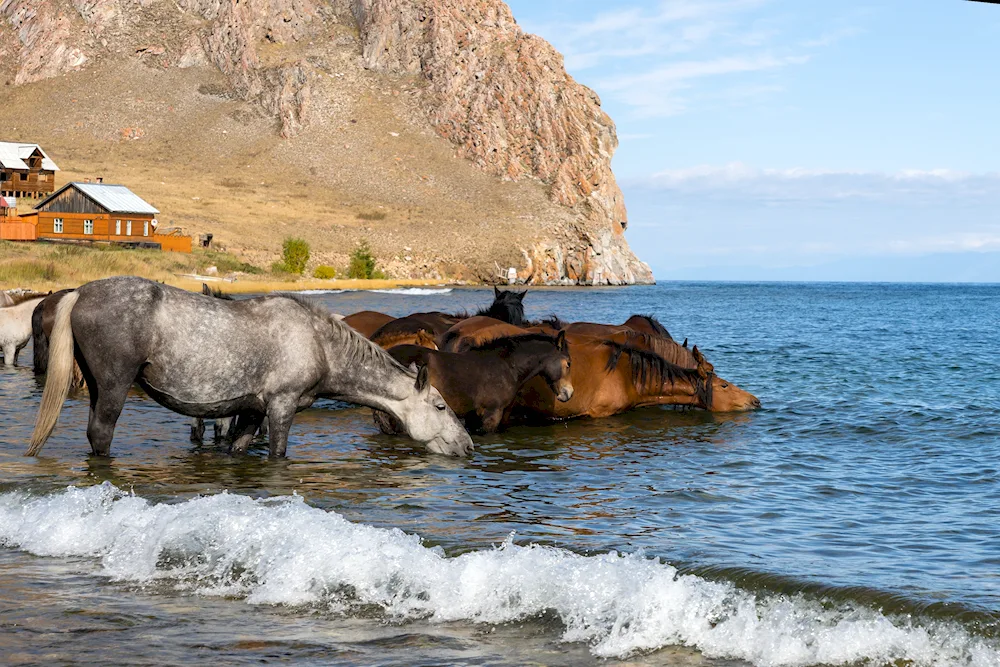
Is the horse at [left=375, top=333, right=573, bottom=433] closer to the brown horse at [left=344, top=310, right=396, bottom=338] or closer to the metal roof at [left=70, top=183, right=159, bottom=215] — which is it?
the brown horse at [left=344, top=310, right=396, bottom=338]

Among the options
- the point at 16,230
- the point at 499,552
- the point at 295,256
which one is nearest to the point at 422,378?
the point at 499,552

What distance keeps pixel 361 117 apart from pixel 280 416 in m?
164

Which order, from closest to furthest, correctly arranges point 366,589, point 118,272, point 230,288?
point 366,589
point 118,272
point 230,288

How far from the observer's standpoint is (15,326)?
71.3 ft

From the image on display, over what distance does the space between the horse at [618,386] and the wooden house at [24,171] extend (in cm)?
10054

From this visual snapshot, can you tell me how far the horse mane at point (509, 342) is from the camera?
14477 mm

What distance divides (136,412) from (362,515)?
8.24m

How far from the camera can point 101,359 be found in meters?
10.3

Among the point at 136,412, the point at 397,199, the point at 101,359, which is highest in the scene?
the point at 397,199

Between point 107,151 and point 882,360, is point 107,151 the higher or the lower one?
the higher one

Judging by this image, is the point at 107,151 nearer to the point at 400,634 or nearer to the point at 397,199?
the point at 397,199

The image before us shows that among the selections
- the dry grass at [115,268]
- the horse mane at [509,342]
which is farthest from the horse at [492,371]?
the dry grass at [115,268]

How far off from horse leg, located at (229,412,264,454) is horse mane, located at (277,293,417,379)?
4.19ft

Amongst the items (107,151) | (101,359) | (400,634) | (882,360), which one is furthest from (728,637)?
(107,151)
